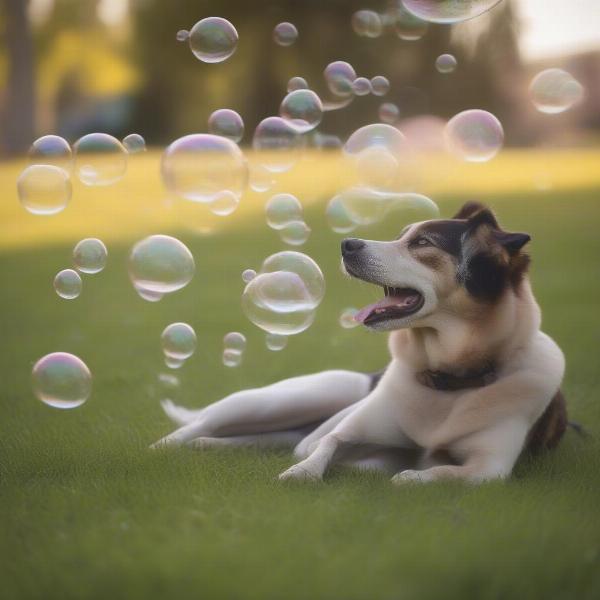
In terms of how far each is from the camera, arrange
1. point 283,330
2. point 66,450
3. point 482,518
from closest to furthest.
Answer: point 482,518 → point 66,450 → point 283,330

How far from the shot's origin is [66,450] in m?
5.34

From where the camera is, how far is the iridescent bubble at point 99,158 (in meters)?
6.36

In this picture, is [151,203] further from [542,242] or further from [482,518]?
[482,518]

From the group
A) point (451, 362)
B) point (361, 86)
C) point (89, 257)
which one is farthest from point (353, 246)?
point (361, 86)

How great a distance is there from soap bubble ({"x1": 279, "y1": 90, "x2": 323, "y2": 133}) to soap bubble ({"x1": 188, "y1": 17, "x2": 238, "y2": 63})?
0.62 m

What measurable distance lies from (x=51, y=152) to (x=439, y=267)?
2999 mm

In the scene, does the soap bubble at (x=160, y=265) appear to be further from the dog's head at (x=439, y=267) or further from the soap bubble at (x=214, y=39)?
the soap bubble at (x=214, y=39)

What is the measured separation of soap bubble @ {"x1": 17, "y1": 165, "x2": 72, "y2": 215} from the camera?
6352 mm

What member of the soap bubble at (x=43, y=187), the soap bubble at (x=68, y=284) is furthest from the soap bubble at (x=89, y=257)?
the soap bubble at (x=43, y=187)

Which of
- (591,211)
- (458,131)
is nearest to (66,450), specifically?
(458,131)

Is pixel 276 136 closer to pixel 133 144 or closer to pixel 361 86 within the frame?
pixel 361 86

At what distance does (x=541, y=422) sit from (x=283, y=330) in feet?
5.88

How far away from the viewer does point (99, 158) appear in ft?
23.0

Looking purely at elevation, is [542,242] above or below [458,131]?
below
